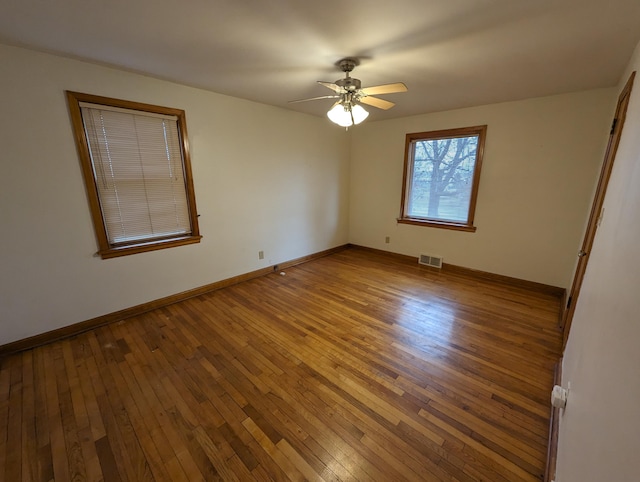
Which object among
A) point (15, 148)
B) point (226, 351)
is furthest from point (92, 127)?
point (226, 351)

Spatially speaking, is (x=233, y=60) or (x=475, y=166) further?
(x=475, y=166)

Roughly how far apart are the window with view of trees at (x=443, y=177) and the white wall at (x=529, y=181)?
0.35 feet

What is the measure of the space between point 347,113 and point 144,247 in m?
2.46

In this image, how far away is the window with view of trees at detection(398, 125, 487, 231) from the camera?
3.64 metres

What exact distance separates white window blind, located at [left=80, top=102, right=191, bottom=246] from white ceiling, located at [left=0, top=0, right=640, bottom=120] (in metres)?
0.46

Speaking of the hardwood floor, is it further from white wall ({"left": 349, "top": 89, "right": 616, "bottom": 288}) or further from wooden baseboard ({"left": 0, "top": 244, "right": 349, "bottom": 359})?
white wall ({"left": 349, "top": 89, "right": 616, "bottom": 288})

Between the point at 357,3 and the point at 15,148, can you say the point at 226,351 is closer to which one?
the point at 15,148

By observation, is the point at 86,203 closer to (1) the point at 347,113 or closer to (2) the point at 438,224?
(1) the point at 347,113

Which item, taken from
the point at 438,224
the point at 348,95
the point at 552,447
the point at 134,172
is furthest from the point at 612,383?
the point at 438,224

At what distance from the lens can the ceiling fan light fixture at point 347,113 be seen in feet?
7.28

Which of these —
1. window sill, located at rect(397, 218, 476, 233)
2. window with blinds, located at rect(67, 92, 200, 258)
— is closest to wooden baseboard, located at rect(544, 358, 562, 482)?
window sill, located at rect(397, 218, 476, 233)

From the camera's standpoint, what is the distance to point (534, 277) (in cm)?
337

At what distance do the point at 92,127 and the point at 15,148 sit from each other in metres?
0.54

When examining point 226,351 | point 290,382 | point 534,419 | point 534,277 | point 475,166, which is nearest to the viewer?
point 534,419
